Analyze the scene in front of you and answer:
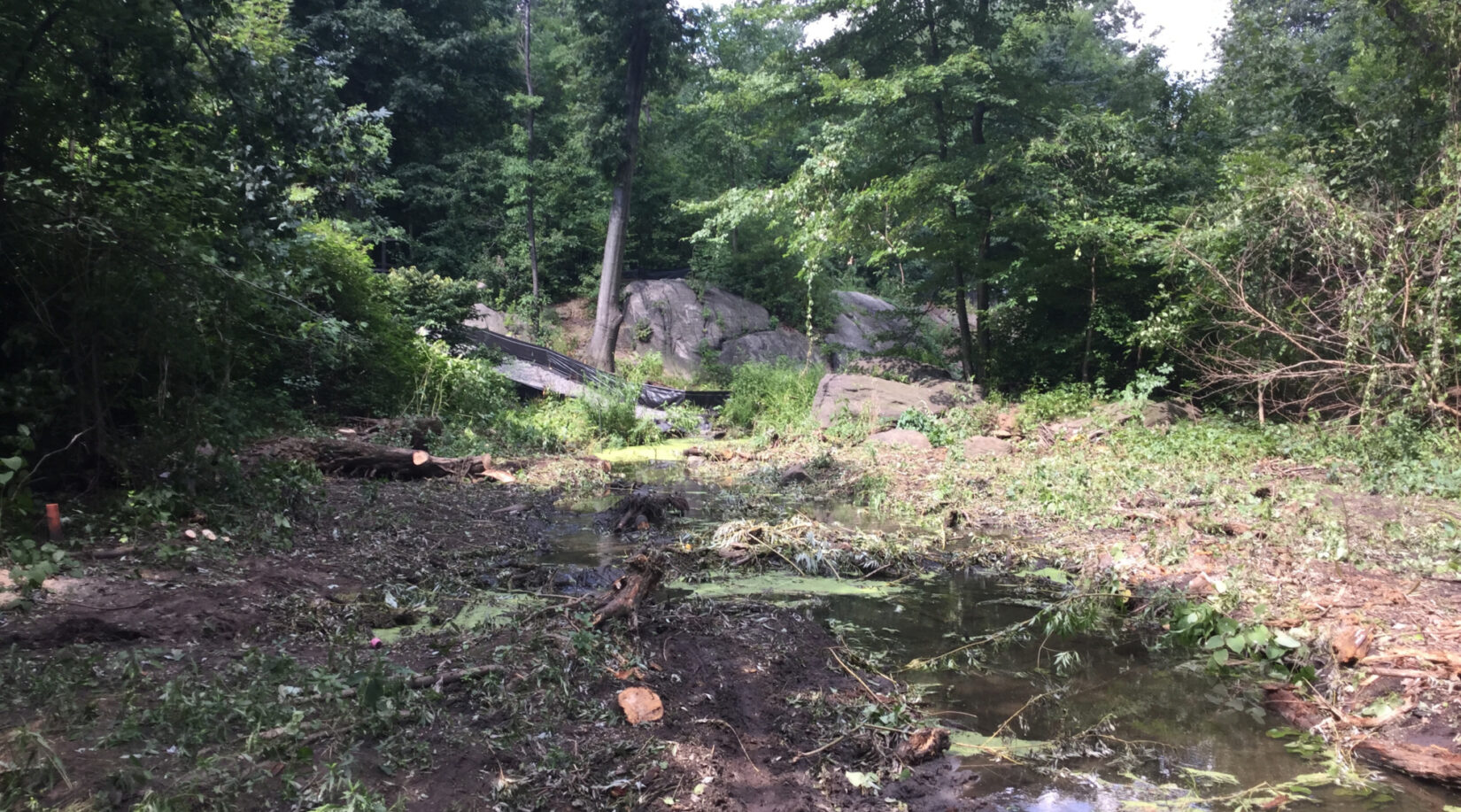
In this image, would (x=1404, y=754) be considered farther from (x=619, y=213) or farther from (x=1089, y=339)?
(x=619, y=213)

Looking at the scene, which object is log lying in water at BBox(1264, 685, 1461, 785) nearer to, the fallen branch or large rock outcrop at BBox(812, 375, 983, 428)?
the fallen branch

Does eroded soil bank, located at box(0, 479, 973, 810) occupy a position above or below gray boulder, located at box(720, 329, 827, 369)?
below

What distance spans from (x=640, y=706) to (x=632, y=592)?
97cm

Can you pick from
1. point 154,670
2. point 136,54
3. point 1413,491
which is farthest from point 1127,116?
point 154,670

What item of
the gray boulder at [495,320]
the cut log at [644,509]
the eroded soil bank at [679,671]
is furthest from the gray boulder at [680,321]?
the eroded soil bank at [679,671]

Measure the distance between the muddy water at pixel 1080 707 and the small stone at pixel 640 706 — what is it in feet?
4.10

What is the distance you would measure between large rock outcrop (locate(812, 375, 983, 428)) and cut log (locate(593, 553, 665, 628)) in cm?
857

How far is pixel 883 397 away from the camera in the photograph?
512 inches

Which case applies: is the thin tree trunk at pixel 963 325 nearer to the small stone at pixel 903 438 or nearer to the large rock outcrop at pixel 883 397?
the large rock outcrop at pixel 883 397

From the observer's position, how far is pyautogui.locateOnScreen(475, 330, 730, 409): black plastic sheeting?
631 inches

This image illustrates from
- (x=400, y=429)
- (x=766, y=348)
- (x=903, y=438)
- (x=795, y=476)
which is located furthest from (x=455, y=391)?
(x=766, y=348)

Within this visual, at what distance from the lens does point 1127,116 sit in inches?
508

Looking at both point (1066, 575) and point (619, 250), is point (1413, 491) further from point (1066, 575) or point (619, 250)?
point (619, 250)

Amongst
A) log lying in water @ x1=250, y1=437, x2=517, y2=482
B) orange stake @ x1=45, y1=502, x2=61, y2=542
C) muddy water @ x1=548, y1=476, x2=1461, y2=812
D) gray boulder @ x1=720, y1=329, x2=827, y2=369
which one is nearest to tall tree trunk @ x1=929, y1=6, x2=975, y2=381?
gray boulder @ x1=720, y1=329, x2=827, y2=369
